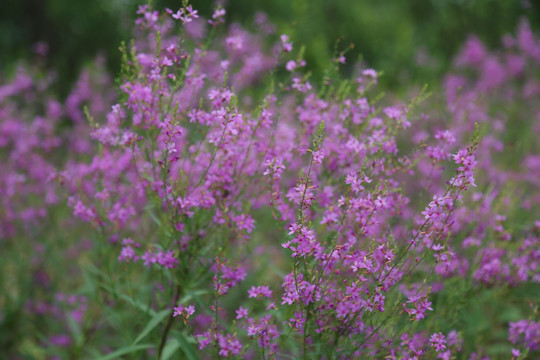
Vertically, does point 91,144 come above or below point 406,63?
below

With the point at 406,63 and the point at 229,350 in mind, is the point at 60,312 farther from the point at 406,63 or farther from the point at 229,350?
the point at 406,63

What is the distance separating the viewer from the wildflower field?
2637 millimetres

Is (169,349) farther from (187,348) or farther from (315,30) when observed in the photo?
(315,30)

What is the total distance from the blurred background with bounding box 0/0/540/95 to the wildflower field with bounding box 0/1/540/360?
17.2ft

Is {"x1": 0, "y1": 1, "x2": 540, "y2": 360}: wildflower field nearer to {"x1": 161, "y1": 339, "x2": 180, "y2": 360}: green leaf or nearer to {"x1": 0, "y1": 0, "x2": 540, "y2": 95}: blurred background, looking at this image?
{"x1": 161, "y1": 339, "x2": 180, "y2": 360}: green leaf

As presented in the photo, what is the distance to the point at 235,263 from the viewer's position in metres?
3.08

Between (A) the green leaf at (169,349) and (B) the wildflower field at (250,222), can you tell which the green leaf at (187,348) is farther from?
(A) the green leaf at (169,349)

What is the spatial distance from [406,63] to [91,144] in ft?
34.0

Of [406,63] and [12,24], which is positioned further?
[12,24]

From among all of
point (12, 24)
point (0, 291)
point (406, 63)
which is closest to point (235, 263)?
point (0, 291)

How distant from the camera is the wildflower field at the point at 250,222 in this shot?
2637 millimetres

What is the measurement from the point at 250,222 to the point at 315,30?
1776 centimetres

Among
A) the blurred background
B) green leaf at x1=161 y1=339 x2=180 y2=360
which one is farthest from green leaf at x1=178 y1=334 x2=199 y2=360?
the blurred background

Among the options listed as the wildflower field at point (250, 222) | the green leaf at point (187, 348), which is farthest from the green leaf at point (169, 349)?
the green leaf at point (187, 348)
